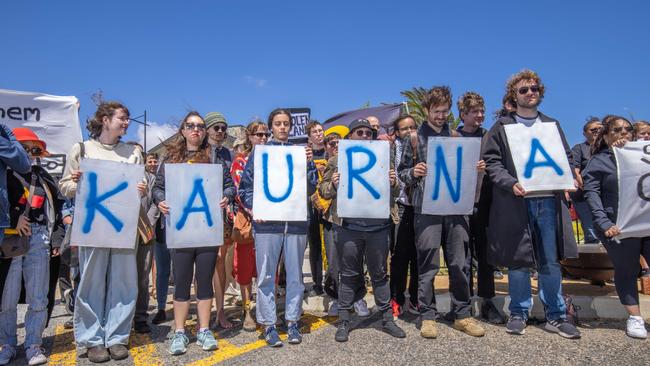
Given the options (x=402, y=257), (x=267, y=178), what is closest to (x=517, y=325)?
(x=402, y=257)

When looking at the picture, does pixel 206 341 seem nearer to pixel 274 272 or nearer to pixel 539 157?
pixel 274 272

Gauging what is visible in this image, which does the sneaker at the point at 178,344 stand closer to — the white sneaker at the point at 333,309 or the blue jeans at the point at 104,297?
the blue jeans at the point at 104,297

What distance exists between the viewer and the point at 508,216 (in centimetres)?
397

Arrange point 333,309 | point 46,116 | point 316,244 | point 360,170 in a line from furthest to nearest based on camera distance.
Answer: point 46,116 → point 316,244 → point 333,309 → point 360,170

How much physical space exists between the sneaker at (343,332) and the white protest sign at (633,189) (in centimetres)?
265

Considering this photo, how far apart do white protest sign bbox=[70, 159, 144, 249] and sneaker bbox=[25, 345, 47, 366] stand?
957mm

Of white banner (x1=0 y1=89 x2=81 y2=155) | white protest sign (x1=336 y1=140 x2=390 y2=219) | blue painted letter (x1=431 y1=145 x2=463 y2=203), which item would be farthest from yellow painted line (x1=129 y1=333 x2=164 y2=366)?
white banner (x1=0 y1=89 x2=81 y2=155)

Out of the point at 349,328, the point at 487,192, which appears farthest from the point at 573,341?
the point at 349,328

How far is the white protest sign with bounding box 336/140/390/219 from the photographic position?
3.88 m

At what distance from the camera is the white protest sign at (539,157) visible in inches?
151

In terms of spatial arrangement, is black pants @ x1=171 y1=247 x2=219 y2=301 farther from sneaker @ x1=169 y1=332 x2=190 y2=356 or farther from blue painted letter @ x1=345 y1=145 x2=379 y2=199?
blue painted letter @ x1=345 y1=145 x2=379 y2=199

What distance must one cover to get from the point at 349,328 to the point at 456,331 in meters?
1.02

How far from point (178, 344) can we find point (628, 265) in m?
4.11

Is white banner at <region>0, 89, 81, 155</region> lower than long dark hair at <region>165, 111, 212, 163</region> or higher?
higher
